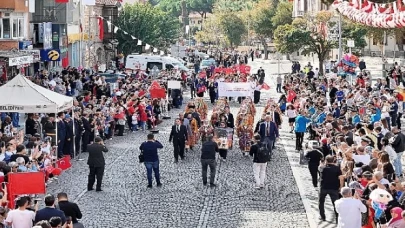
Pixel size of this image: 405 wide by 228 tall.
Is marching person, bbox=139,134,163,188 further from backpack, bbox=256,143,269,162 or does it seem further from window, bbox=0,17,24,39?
window, bbox=0,17,24,39

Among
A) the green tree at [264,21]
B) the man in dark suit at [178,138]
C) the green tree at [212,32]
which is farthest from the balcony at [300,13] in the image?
the man in dark suit at [178,138]

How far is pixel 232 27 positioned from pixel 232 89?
7925 centimetres

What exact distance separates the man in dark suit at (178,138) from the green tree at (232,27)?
8781 centimetres

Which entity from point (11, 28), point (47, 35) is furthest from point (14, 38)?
point (47, 35)

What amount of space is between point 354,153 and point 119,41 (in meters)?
58.6

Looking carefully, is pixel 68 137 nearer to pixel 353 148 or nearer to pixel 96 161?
pixel 96 161

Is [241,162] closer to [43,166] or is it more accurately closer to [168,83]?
[43,166]

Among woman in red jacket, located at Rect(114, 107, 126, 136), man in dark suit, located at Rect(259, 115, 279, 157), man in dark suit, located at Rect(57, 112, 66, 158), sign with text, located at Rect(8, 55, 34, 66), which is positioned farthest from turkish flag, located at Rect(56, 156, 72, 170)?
sign with text, located at Rect(8, 55, 34, 66)

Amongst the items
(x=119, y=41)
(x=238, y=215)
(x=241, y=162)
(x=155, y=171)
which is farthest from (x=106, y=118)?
(x=119, y=41)

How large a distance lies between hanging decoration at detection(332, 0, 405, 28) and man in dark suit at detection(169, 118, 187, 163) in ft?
23.0

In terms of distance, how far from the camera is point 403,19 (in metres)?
29.1

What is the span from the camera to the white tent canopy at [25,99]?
2720 centimetres

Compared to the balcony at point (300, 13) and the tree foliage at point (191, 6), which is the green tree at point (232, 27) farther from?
the tree foliage at point (191, 6)

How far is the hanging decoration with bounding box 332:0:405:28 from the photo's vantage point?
97.7ft
